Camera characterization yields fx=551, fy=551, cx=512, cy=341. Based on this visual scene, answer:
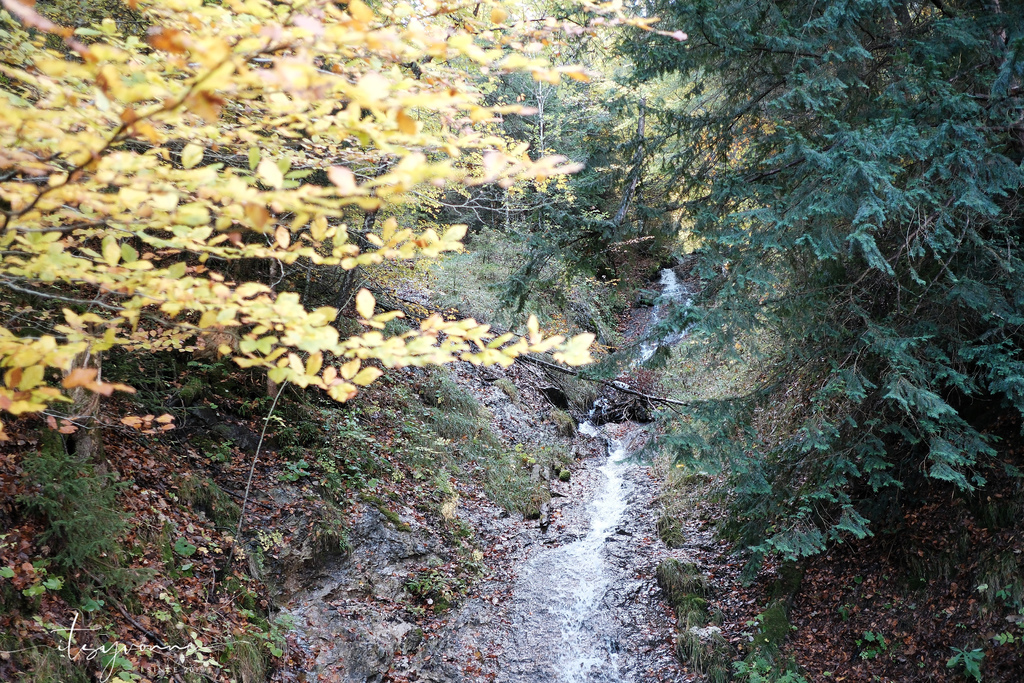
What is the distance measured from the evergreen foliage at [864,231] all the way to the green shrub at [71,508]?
455 centimetres

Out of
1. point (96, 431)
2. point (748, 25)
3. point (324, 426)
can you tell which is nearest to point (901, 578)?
point (748, 25)

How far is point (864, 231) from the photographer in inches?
176

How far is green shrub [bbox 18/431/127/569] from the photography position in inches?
140

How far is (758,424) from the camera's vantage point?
908 cm

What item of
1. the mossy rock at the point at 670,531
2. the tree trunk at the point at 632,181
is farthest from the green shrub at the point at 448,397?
the tree trunk at the point at 632,181

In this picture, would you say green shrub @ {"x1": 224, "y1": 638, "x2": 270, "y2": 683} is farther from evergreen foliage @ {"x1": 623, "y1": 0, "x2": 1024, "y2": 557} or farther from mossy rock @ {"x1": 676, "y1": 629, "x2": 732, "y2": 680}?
mossy rock @ {"x1": 676, "y1": 629, "x2": 732, "y2": 680}

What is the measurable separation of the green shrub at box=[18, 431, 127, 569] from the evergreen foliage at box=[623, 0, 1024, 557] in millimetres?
4555

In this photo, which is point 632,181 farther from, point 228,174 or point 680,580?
point 228,174

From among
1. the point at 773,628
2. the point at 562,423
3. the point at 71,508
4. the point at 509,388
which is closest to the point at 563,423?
the point at 562,423

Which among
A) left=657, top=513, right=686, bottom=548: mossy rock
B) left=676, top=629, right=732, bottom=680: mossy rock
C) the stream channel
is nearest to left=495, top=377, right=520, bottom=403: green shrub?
the stream channel

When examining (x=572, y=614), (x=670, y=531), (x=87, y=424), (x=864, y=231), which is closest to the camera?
(x=87, y=424)

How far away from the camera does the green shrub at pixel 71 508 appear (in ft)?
11.7

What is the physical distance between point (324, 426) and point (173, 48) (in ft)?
20.6

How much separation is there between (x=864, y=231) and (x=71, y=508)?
6.18 meters
